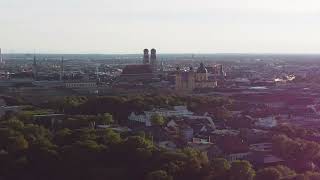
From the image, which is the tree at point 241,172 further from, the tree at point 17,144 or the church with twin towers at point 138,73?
the church with twin towers at point 138,73

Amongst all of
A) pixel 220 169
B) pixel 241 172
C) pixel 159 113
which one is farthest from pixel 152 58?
pixel 241 172

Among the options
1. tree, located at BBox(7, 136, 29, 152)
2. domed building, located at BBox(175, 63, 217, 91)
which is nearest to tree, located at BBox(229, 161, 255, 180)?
tree, located at BBox(7, 136, 29, 152)

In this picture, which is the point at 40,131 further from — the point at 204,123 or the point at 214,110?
the point at 214,110

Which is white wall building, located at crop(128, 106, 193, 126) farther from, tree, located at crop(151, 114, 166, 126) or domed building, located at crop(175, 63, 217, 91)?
domed building, located at crop(175, 63, 217, 91)

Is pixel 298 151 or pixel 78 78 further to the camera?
pixel 78 78

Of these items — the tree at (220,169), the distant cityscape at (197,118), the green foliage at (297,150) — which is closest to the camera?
the tree at (220,169)

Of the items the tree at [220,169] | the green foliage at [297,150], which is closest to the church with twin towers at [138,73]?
the green foliage at [297,150]

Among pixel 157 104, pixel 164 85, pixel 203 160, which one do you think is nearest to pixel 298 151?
pixel 203 160

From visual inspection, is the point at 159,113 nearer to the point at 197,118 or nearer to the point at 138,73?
the point at 197,118
